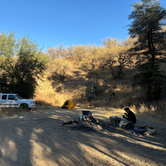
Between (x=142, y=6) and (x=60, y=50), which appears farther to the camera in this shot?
(x=60, y=50)

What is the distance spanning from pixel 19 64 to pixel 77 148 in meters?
16.9

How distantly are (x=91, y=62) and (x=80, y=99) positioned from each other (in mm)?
16491

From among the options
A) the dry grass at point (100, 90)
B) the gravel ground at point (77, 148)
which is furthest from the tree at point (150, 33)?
the gravel ground at point (77, 148)


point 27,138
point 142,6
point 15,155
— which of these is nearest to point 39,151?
point 15,155

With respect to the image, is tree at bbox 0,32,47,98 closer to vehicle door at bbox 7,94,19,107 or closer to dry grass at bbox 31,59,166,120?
dry grass at bbox 31,59,166,120

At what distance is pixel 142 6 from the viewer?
1587 centimetres

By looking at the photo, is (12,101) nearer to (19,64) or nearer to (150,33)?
(19,64)

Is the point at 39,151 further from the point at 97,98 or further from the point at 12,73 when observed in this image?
the point at 97,98

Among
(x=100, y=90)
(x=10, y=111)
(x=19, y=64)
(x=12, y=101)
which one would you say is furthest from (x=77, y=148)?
(x=100, y=90)

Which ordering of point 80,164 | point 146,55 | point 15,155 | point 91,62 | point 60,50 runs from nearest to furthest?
point 80,164 < point 15,155 < point 146,55 < point 91,62 < point 60,50

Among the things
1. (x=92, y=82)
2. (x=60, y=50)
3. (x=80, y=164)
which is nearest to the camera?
(x=80, y=164)

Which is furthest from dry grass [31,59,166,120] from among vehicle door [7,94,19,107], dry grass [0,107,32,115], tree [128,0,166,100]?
dry grass [0,107,32,115]

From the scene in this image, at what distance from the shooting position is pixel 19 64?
18188mm

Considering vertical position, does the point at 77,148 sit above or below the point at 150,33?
below
